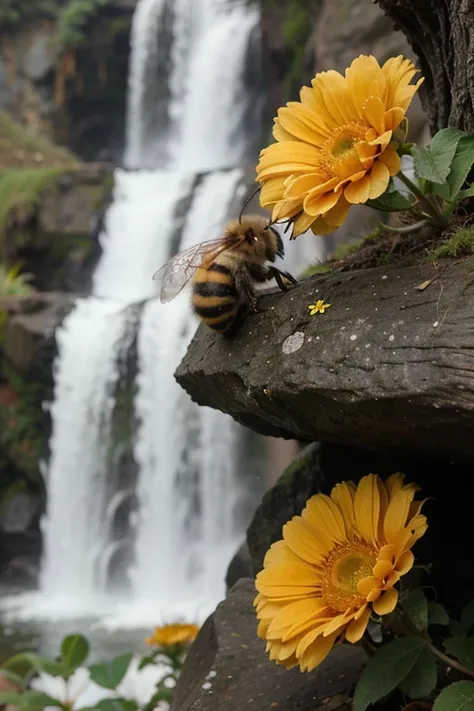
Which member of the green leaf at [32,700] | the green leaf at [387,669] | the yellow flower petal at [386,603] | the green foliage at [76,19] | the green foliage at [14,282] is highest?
the green foliage at [76,19]

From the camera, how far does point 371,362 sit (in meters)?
1.34

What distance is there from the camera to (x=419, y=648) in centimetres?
140

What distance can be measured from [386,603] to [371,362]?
0.42 meters

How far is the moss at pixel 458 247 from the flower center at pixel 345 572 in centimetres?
58

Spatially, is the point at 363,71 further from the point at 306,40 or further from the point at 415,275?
the point at 306,40

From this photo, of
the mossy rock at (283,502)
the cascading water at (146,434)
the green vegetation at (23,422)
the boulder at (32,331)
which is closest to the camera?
the mossy rock at (283,502)

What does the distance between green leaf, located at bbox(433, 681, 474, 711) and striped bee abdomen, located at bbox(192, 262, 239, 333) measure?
0.95 m

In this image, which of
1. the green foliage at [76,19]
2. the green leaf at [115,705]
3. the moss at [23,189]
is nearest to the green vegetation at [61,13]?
the green foliage at [76,19]

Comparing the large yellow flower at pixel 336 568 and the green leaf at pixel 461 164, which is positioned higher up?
the green leaf at pixel 461 164

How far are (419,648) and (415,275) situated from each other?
713 mm

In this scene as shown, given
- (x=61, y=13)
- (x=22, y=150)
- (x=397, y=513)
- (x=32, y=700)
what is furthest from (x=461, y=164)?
(x=61, y=13)

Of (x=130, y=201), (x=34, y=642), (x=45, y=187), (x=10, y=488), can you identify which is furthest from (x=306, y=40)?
(x=34, y=642)

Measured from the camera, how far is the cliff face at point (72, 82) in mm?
19891

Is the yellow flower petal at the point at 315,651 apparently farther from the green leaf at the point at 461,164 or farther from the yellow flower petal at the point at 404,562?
the green leaf at the point at 461,164
